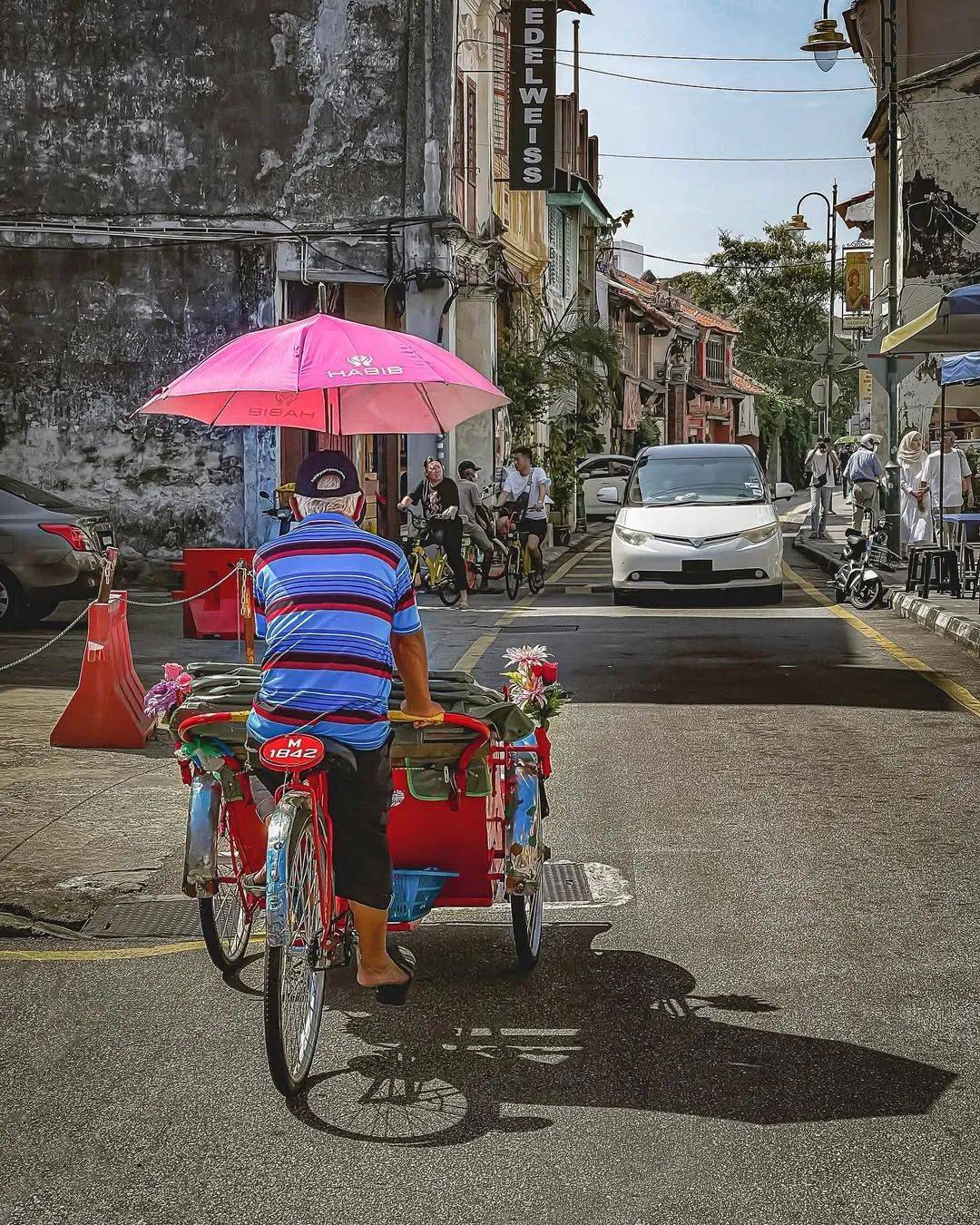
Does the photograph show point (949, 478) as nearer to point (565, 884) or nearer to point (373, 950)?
point (565, 884)

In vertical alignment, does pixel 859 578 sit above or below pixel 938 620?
above

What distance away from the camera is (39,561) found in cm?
1720

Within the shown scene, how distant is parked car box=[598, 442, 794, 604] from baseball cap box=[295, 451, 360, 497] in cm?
1474

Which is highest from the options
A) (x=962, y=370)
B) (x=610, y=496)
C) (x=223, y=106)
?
(x=223, y=106)

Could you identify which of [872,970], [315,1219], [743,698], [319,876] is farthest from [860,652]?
[315,1219]

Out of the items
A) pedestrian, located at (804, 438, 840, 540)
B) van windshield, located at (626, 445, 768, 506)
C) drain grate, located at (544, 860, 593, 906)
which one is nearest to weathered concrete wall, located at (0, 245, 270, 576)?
van windshield, located at (626, 445, 768, 506)

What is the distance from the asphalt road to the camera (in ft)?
13.2

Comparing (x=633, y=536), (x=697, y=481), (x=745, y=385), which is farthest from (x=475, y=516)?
(x=745, y=385)

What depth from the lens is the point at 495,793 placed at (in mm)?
5688

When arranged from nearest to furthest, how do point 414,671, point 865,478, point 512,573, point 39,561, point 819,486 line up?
point 414,671, point 39,561, point 512,573, point 865,478, point 819,486

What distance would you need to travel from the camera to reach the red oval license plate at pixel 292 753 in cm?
473

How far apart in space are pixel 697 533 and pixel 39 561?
7414mm

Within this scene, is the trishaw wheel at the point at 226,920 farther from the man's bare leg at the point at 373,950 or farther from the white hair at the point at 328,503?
the white hair at the point at 328,503

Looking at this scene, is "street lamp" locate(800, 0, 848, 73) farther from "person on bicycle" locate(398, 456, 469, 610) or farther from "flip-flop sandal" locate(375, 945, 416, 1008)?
"flip-flop sandal" locate(375, 945, 416, 1008)
